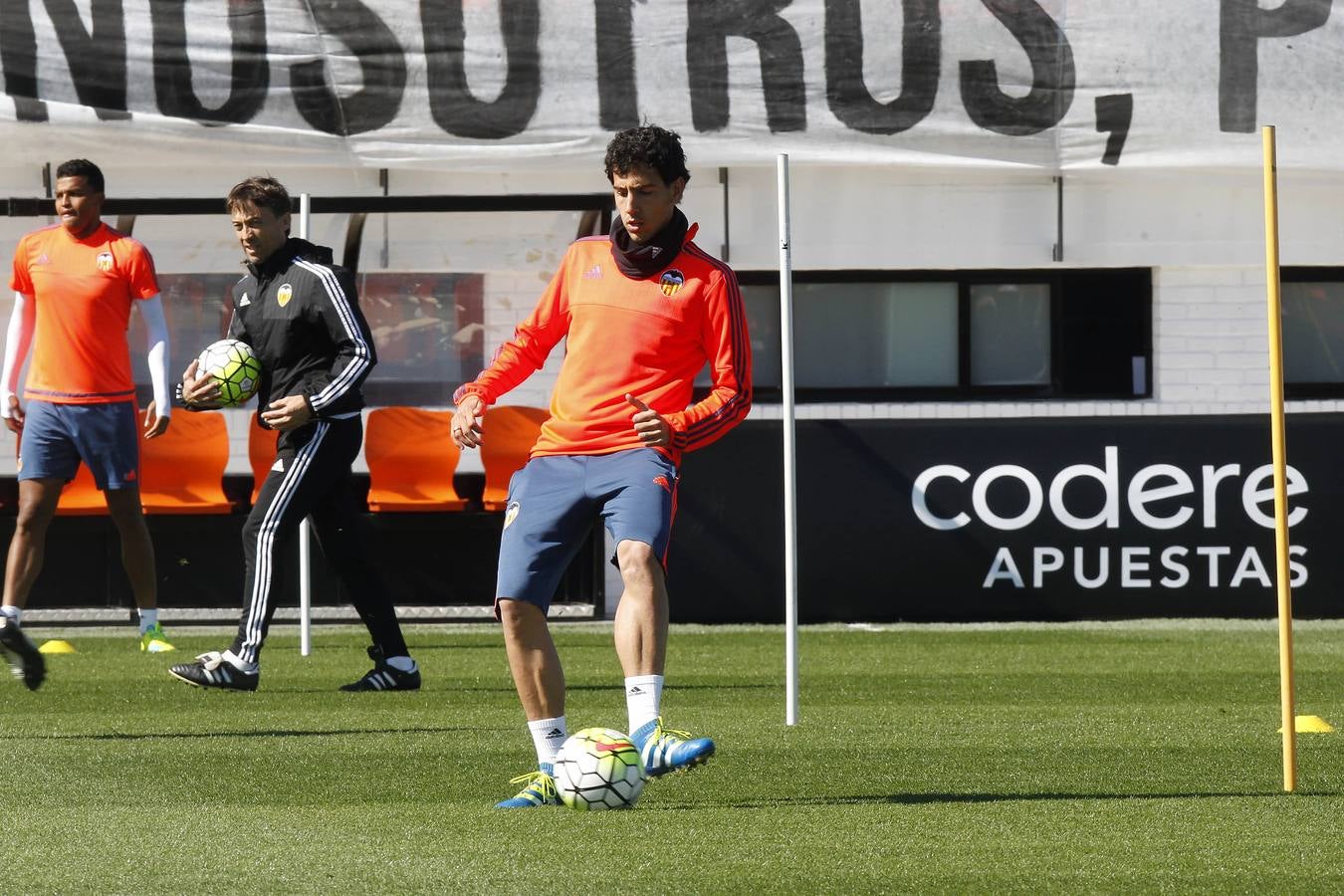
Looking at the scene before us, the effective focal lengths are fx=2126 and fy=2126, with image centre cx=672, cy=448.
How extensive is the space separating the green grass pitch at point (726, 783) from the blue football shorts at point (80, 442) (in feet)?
3.01

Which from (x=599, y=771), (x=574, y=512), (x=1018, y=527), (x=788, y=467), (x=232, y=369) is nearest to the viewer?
(x=599, y=771)

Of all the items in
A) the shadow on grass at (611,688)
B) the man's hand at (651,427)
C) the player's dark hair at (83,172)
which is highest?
the player's dark hair at (83,172)

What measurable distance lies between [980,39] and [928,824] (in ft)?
29.4

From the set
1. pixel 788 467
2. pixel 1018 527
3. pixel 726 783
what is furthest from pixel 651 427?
pixel 1018 527

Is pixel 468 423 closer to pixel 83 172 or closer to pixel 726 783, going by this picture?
pixel 726 783

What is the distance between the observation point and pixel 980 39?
13.6 m

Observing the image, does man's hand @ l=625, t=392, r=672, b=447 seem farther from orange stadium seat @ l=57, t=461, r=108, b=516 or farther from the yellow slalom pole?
orange stadium seat @ l=57, t=461, r=108, b=516

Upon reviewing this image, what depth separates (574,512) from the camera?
5.82 metres

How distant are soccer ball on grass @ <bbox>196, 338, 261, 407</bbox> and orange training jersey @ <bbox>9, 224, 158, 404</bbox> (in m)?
1.66

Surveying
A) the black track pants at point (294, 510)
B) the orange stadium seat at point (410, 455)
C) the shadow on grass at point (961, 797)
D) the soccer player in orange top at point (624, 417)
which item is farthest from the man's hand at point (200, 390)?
the orange stadium seat at point (410, 455)

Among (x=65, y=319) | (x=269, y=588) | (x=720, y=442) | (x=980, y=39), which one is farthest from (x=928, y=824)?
(x=980, y=39)

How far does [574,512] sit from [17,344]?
4.97 meters

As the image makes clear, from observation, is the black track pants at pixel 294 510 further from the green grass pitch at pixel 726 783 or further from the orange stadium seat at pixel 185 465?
the orange stadium seat at pixel 185 465

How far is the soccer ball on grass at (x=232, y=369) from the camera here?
Answer: 8.25 metres
